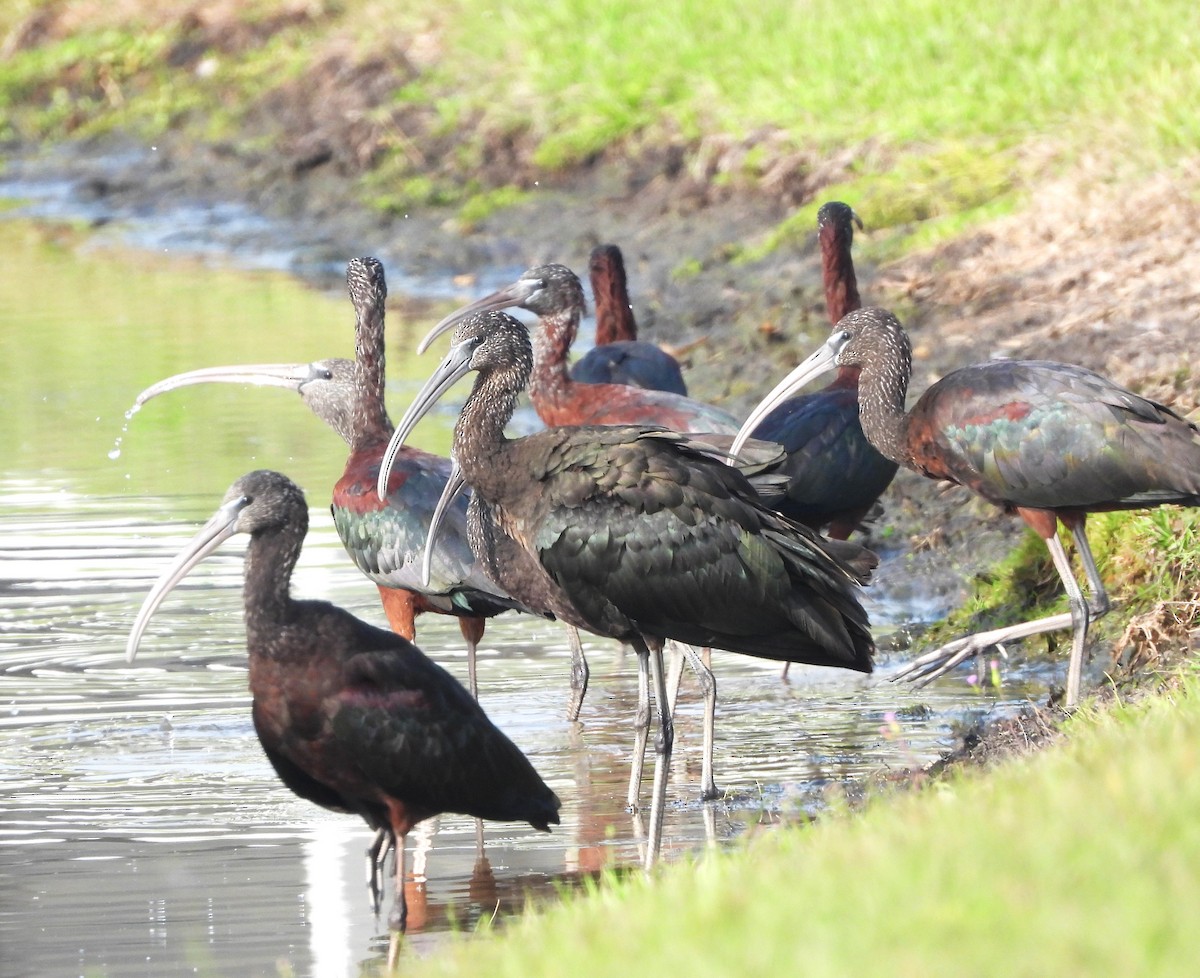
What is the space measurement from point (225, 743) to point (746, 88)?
10347 millimetres

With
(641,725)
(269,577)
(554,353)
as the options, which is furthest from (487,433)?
(554,353)

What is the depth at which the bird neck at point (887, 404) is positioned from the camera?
8.17 meters

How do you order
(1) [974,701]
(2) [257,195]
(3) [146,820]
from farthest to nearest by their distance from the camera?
(2) [257,195], (1) [974,701], (3) [146,820]

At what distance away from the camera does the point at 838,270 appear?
1027cm

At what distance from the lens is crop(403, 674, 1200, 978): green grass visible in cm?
350

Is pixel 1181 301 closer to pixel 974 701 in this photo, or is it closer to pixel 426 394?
pixel 974 701

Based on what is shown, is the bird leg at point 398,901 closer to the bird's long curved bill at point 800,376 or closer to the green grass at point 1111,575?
the bird's long curved bill at point 800,376

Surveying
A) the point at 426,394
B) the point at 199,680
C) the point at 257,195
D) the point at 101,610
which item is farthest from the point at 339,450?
the point at 257,195

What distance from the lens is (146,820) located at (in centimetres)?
702

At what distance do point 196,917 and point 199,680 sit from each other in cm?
259

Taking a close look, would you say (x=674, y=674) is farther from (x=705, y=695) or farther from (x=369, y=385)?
(x=369, y=385)

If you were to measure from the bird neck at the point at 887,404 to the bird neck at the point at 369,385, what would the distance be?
5.96 feet

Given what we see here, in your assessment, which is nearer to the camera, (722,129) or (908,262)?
(908,262)

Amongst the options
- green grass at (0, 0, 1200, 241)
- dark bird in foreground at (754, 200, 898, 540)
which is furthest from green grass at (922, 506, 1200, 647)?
green grass at (0, 0, 1200, 241)
